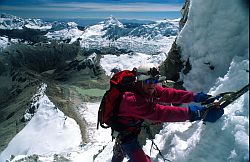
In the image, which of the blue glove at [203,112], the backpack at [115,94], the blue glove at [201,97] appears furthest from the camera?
the blue glove at [201,97]

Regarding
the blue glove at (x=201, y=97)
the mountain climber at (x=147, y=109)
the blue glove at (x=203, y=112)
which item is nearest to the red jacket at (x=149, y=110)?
the mountain climber at (x=147, y=109)

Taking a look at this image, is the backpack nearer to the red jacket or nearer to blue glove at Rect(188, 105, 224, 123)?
the red jacket

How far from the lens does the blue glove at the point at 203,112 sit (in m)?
6.91

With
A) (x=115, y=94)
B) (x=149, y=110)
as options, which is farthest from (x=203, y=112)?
(x=115, y=94)

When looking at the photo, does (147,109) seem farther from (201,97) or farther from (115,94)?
(201,97)

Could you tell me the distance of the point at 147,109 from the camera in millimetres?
6941

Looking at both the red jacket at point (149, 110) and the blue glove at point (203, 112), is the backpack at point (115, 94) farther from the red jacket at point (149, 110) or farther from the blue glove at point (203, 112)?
the blue glove at point (203, 112)

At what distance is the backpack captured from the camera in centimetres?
741

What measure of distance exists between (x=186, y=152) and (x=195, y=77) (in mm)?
3576

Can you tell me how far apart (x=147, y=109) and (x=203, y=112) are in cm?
114

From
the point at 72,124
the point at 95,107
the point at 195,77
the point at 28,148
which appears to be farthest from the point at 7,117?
the point at 195,77

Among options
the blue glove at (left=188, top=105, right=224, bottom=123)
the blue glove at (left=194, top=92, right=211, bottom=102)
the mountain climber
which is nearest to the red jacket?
the mountain climber

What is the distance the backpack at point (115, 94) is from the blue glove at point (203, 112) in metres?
1.46

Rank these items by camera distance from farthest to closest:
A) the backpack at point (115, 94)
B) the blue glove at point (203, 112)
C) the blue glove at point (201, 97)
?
the blue glove at point (201, 97) < the backpack at point (115, 94) < the blue glove at point (203, 112)
